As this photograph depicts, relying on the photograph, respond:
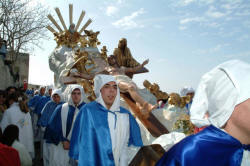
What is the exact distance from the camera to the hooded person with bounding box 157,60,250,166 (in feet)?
4.15

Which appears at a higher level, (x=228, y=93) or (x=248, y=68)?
(x=248, y=68)

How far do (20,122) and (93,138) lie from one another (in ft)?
14.4

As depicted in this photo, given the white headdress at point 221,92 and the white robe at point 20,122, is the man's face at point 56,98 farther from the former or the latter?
the white headdress at point 221,92

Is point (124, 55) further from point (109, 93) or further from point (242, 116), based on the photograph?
point (242, 116)

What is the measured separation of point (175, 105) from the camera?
4465 millimetres

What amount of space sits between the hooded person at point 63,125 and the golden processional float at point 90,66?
20.5 inches

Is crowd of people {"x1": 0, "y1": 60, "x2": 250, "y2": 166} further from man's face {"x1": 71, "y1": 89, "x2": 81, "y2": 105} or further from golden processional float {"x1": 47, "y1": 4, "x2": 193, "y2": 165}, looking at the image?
golden processional float {"x1": 47, "y1": 4, "x2": 193, "y2": 165}

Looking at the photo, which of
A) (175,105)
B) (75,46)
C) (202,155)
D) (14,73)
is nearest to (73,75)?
(175,105)

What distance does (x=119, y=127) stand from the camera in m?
3.21

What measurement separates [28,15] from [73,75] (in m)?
13.7

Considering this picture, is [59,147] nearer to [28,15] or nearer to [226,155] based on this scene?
[226,155]

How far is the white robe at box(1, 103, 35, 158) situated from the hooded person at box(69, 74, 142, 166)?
3846 millimetres

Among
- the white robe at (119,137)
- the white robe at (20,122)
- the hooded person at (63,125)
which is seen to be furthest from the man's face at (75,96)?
the white robe at (20,122)

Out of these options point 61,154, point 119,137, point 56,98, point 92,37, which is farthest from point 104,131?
point 92,37
